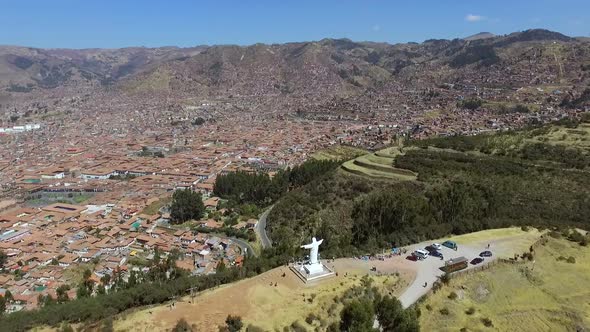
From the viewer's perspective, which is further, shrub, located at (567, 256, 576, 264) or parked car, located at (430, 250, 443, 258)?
shrub, located at (567, 256, 576, 264)

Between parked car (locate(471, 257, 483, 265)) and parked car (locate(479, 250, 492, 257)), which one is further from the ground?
parked car (locate(479, 250, 492, 257))

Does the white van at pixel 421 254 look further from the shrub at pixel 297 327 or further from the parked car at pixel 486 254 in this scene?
the shrub at pixel 297 327

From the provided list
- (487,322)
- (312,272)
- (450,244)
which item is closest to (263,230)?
(450,244)

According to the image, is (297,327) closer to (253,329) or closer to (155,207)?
(253,329)

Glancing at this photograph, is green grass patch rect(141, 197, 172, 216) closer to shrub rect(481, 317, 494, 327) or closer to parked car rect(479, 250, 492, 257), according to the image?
parked car rect(479, 250, 492, 257)

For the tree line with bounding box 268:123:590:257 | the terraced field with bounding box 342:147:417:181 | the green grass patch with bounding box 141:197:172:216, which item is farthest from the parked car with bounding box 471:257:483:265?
the green grass patch with bounding box 141:197:172:216
